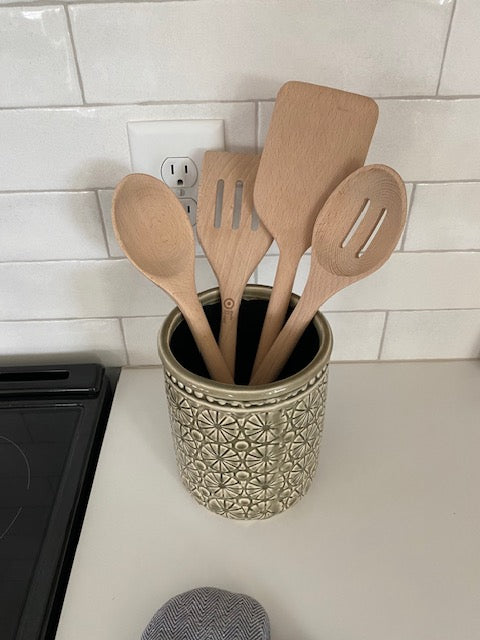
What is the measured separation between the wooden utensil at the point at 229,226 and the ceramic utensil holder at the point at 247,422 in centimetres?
3

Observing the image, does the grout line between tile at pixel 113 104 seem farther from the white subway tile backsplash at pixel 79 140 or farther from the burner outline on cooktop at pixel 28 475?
the burner outline on cooktop at pixel 28 475

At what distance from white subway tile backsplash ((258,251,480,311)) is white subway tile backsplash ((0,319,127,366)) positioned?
0.63 feet

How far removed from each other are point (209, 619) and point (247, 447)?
12cm

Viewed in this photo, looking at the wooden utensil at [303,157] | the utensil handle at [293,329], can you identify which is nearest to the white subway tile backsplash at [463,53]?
the wooden utensil at [303,157]

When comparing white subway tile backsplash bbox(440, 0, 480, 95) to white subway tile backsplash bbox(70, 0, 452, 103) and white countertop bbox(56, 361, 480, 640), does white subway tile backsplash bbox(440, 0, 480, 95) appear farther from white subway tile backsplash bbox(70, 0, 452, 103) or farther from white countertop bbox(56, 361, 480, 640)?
white countertop bbox(56, 361, 480, 640)

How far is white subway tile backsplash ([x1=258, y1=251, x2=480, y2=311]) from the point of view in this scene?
0.62 metres

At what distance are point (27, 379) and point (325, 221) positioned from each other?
1.31ft

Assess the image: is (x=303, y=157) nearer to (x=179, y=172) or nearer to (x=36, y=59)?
(x=179, y=172)

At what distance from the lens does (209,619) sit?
0.42 metres

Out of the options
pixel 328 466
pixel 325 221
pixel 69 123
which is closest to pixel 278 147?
pixel 325 221

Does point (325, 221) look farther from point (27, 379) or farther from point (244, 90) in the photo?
point (27, 379)

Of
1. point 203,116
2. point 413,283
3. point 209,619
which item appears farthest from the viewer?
point 413,283

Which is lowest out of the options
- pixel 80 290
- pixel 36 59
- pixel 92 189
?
pixel 80 290

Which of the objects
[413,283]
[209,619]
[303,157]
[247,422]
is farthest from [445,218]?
[209,619]
